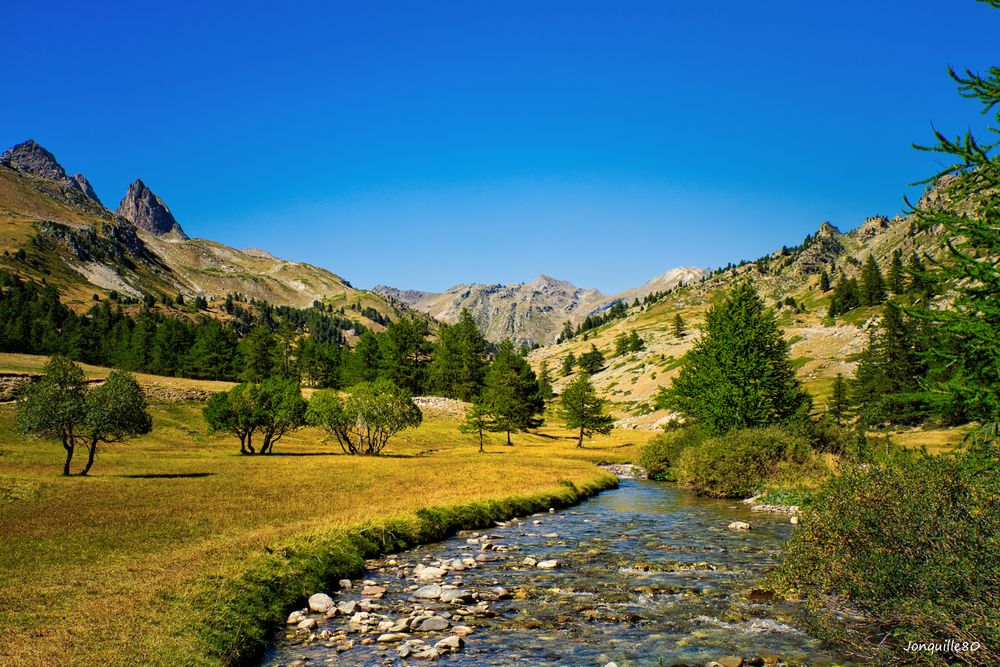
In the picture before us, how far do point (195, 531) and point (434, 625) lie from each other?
47.8 ft

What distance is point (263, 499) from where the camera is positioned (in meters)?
34.4

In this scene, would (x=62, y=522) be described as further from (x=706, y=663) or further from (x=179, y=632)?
(x=706, y=663)

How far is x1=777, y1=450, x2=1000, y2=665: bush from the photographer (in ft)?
35.6

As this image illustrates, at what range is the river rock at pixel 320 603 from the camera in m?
17.5

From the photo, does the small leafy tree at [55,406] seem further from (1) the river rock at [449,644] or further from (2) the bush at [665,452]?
(2) the bush at [665,452]

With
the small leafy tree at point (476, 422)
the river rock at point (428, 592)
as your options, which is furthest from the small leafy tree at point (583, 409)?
the river rock at point (428, 592)

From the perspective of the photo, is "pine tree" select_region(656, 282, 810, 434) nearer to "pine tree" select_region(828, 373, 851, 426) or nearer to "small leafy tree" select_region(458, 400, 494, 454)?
"pine tree" select_region(828, 373, 851, 426)

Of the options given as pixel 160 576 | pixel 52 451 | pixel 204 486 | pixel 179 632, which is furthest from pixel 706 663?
pixel 52 451

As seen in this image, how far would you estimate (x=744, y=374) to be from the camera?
179ft

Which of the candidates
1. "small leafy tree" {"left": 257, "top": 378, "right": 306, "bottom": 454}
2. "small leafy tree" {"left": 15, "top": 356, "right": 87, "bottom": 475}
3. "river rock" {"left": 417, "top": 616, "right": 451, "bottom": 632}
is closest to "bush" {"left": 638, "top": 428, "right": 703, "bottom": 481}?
"small leafy tree" {"left": 257, "top": 378, "right": 306, "bottom": 454}

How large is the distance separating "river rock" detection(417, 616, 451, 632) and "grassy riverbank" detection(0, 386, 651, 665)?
4.31 metres

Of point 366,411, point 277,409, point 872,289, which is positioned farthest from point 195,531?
point 872,289

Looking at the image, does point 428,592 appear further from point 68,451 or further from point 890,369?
point 890,369

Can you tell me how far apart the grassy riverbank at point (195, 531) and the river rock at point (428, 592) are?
3.68 meters
